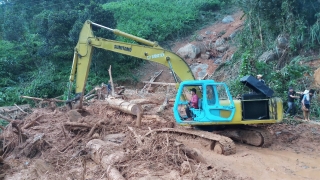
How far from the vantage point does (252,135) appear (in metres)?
8.95

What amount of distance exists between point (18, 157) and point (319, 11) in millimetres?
13612

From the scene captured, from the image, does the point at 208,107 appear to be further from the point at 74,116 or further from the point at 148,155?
the point at 74,116

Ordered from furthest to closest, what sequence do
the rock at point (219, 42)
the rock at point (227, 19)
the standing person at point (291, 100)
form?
the rock at point (227, 19) < the rock at point (219, 42) < the standing person at point (291, 100)

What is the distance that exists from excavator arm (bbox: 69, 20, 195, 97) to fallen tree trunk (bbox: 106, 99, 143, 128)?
1.35 metres

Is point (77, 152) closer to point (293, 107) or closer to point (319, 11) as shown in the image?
point (293, 107)

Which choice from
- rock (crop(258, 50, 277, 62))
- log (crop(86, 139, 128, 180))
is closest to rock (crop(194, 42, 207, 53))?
rock (crop(258, 50, 277, 62))

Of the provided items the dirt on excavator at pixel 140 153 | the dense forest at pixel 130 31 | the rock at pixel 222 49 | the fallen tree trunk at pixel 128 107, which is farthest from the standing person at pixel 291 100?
the rock at pixel 222 49

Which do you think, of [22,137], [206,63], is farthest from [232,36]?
[22,137]

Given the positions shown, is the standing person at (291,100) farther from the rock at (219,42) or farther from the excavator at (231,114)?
the rock at (219,42)

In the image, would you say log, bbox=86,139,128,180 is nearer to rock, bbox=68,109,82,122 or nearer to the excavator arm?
rock, bbox=68,109,82,122

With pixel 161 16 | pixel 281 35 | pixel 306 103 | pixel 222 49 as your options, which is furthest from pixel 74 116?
pixel 161 16

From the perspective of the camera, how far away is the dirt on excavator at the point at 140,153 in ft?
20.5

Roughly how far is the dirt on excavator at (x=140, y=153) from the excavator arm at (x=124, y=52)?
1.45 metres

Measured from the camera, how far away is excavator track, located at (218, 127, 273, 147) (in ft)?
28.8
